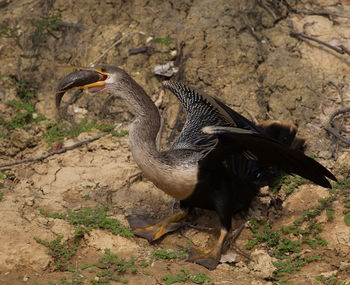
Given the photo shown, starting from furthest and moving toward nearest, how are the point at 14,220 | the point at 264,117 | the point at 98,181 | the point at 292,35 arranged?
the point at 292,35 < the point at 264,117 < the point at 98,181 < the point at 14,220

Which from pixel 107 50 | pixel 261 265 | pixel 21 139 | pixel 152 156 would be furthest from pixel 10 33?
pixel 261 265

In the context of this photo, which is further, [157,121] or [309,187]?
[309,187]

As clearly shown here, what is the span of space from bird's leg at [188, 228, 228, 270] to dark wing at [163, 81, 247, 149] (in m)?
0.77

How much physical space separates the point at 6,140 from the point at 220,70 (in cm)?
232

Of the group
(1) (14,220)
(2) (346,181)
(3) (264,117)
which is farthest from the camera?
(3) (264,117)

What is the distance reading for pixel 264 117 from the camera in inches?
230

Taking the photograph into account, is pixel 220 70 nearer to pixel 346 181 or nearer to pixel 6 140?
pixel 346 181

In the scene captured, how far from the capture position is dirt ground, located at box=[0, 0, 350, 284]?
4309 mm

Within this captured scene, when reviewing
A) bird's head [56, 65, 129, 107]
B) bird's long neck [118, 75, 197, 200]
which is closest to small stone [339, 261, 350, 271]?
bird's long neck [118, 75, 197, 200]

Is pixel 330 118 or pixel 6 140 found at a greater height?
pixel 330 118

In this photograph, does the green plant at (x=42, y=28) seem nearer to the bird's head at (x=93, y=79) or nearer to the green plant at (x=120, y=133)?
the green plant at (x=120, y=133)

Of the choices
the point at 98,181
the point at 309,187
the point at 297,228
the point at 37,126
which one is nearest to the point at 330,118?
the point at 309,187

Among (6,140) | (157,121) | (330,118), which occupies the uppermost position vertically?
(157,121)

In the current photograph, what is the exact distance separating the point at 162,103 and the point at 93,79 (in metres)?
1.66
